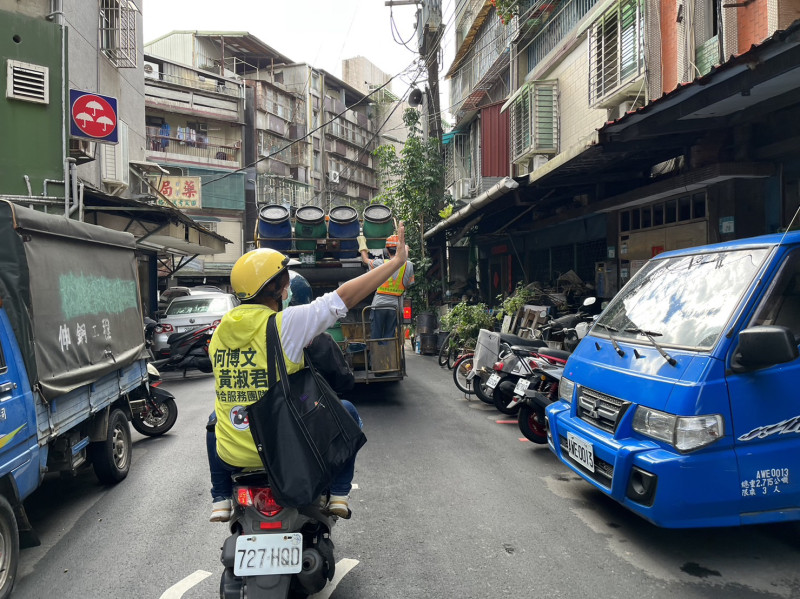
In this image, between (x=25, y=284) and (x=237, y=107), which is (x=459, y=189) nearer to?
(x=25, y=284)

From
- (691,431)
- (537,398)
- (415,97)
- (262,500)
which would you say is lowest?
(537,398)

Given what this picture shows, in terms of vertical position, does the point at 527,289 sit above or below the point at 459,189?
below

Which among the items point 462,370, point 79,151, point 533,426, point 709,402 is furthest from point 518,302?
point 79,151

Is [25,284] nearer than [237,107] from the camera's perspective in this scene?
Yes

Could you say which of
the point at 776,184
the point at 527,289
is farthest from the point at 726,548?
the point at 527,289

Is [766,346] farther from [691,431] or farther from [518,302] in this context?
[518,302]

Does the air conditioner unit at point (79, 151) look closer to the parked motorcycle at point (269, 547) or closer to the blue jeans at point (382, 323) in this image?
the blue jeans at point (382, 323)

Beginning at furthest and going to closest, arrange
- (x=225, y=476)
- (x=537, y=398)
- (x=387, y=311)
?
(x=387, y=311) < (x=537, y=398) < (x=225, y=476)

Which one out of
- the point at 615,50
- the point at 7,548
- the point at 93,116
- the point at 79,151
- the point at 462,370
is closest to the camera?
the point at 7,548

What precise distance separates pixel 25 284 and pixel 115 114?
9497 mm

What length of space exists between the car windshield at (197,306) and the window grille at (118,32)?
254 inches

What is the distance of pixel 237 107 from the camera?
36.5m

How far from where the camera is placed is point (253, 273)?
112 inches

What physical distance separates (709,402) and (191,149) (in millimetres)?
36145
